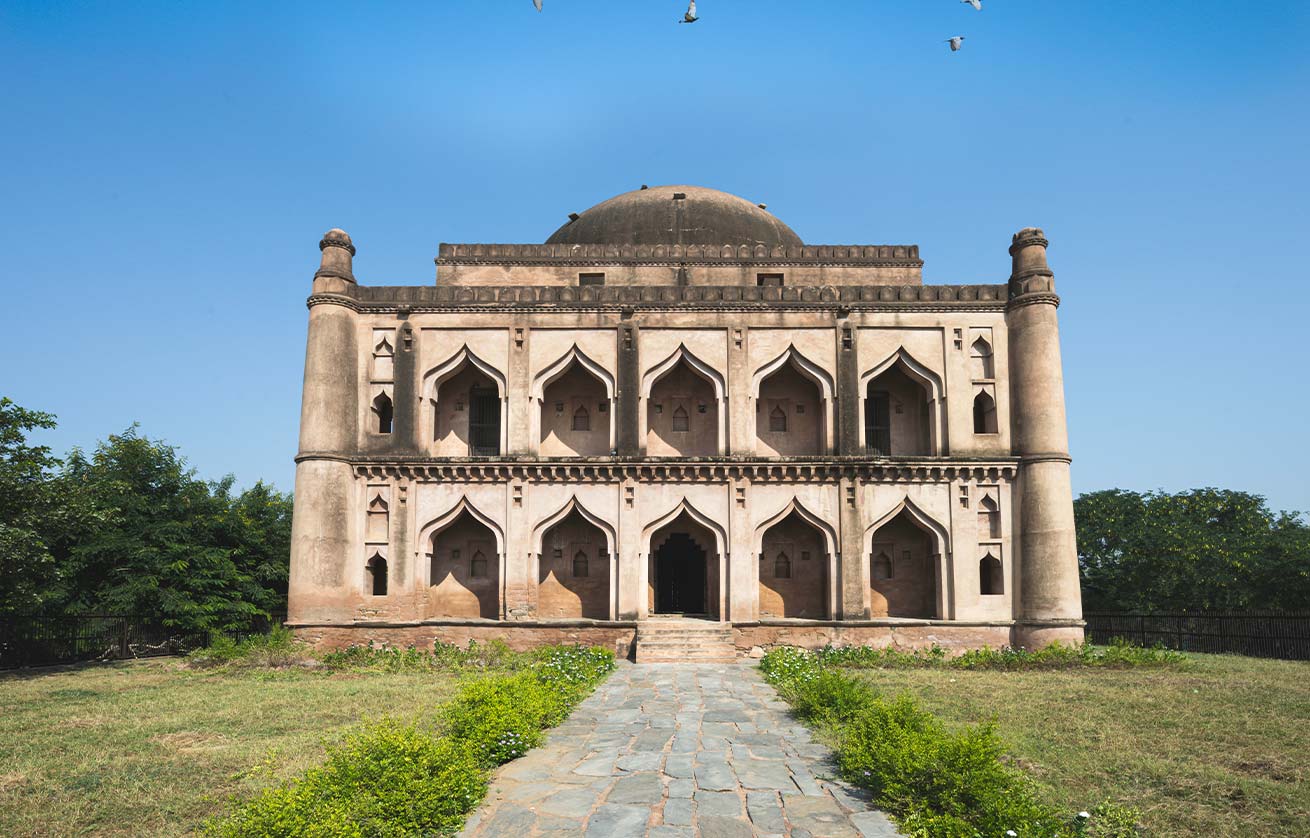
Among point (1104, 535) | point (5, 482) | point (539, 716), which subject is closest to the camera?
point (539, 716)

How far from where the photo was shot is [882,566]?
907 inches

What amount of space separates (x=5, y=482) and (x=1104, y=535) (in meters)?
34.7

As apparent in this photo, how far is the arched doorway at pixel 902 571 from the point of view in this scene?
2275cm

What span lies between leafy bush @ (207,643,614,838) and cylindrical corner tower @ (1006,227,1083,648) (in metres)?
13.9

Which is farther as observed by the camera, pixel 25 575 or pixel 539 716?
pixel 25 575

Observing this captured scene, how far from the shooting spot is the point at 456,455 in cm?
2334

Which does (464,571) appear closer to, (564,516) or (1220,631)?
(564,516)

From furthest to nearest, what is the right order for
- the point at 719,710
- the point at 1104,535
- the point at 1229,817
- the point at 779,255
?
the point at 1104,535 → the point at 779,255 → the point at 719,710 → the point at 1229,817

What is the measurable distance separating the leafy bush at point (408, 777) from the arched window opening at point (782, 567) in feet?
40.1

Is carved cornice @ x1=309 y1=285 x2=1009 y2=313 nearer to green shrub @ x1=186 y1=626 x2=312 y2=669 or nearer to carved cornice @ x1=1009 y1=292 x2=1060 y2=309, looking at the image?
carved cornice @ x1=1009 y1=292 x2=1060 y2=309

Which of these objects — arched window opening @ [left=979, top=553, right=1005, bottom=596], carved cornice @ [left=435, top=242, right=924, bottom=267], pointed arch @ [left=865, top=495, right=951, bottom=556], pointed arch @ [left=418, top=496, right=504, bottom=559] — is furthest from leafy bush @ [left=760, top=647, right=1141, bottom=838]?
carved cornice @ [left=435, top=242, right=924, bottom=267]

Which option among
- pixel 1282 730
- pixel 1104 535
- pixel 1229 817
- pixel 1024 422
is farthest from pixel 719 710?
pixel 1104 535

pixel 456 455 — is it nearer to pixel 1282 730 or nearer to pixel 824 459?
pixel 824 459

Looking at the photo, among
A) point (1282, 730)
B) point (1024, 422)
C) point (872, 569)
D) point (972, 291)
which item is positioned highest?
point (972, 291)
